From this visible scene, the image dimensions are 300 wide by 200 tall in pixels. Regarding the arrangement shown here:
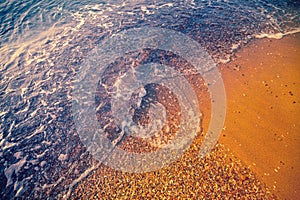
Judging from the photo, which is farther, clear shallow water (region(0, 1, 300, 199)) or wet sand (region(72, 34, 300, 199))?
clear shallow water (region(0, 1, 300, 199))

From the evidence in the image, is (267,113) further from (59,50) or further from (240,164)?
(59,50)

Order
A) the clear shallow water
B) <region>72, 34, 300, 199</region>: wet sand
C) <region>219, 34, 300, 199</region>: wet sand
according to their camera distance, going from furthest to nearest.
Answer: the clear shallow water → <region>219, 34, 300, 199</region>: wet sand → <region>72, 34, 300, 199</region>: wet sand

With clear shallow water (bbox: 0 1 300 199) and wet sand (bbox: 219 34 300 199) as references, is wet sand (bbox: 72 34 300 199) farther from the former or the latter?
clear shallow water (bbox: 0 1 300 199)

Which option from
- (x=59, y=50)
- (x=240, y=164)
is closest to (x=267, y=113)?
(x=240, y=164)

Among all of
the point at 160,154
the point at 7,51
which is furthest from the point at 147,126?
the point at 7,51

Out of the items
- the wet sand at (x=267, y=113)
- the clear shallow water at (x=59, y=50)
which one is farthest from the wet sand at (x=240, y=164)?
the clear shallow water at (x=59, y=50)

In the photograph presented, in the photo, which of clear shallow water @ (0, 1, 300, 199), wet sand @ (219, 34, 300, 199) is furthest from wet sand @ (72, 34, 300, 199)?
clear shallow water @ (0, 1, 300, 199)

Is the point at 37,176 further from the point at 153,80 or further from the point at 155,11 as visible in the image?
the point at 155,11

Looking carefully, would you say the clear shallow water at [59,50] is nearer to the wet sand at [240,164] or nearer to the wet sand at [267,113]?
the wet sand at [267,113]
